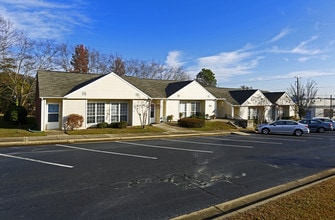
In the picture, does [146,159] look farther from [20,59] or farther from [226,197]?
[20,59]

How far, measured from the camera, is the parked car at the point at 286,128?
78.5 ft

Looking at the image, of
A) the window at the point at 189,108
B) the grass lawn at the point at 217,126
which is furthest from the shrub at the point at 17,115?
the grass lawn at the point at 217,126

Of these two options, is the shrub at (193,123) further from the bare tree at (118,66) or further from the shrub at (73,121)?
the bare tree at (118,66)

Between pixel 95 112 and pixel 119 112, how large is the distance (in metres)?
2.55

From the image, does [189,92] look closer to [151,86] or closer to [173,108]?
[173,108]

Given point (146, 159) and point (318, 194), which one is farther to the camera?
point (146, 159)

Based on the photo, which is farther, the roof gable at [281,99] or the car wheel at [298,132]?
the roof gable at [281,99]

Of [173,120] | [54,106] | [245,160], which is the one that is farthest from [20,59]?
[245,160]

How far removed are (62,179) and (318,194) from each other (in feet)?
23.7

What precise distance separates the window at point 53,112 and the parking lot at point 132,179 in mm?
9140

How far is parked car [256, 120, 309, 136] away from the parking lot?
1210 centimetres

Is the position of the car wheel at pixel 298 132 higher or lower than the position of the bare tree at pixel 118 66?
lower

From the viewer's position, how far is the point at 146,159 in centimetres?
1126

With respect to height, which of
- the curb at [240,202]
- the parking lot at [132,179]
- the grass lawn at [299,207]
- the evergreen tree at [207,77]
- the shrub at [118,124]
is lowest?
the parking lot at [132,179]
